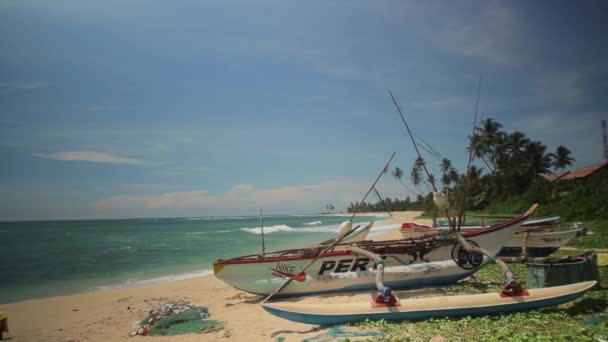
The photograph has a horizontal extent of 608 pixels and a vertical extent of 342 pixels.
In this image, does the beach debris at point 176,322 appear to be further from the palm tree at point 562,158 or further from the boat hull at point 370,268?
the palm tree at point 562,158

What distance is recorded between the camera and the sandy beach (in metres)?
6.73

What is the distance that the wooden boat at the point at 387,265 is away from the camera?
854 centimetres

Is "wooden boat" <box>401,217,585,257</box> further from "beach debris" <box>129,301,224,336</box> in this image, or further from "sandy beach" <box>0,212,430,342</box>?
"beach debris" <box>129,301,224,336</box>

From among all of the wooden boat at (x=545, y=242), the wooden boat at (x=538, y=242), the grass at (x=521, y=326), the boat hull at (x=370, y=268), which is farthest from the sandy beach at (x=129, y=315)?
the wooden boat at (x=545, y=242)

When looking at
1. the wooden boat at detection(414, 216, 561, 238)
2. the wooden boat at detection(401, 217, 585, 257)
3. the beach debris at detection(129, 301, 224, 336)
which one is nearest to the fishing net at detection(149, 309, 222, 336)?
the beach debris at detection(129, 301, 224, 336)

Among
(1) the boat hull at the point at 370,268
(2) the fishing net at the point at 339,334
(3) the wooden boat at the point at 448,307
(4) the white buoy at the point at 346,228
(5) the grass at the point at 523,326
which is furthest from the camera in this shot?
(4) the white buoy at the point at 346,228

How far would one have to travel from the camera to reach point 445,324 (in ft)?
18.0

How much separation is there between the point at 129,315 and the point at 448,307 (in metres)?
9.20

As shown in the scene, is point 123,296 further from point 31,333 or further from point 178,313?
point 178,313

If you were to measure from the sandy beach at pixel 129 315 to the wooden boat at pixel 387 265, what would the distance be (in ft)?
2.47

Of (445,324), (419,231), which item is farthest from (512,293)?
(419,231)

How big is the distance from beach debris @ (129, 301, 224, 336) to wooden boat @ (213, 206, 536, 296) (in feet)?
5.00

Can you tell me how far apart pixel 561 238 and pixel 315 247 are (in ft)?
32.5

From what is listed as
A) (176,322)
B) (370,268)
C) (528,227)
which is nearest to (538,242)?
(528,227)
